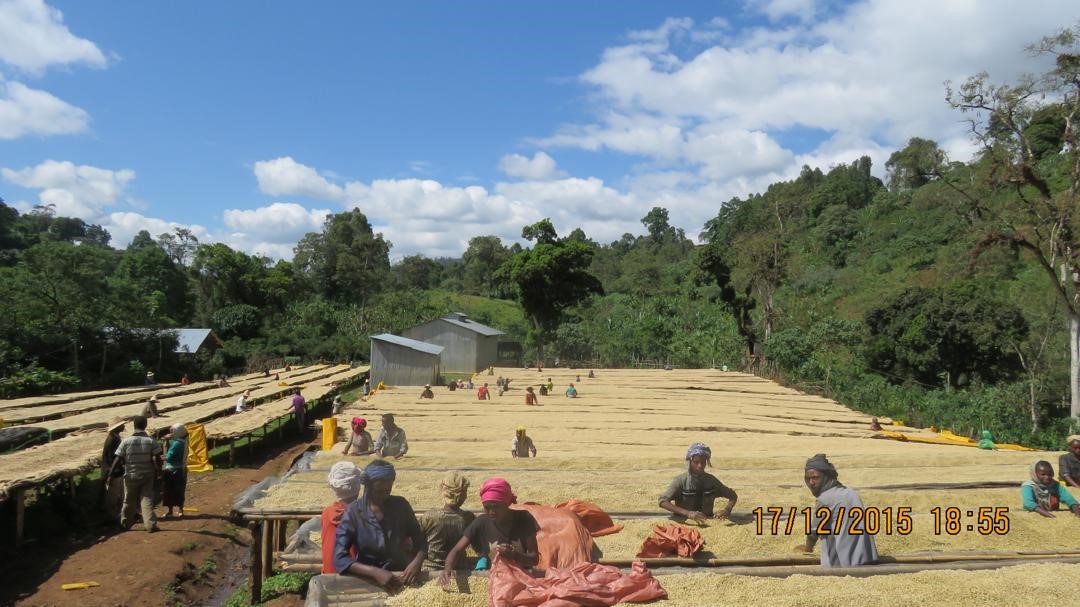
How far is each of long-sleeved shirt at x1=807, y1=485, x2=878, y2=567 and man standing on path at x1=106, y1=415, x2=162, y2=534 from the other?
7.24 metres

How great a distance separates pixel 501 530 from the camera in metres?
4.15

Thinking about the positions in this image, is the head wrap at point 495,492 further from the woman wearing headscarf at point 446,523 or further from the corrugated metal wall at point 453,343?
the corrugated metal wall at point 453,343

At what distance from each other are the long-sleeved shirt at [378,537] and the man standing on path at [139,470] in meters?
4.99

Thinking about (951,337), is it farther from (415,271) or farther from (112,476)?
(415,271)

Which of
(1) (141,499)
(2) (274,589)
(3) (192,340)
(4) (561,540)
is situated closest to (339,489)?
(4) (561,540)

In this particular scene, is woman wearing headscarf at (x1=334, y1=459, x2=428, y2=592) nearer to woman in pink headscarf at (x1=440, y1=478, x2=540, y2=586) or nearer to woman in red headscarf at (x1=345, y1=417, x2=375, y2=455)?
woman in pink headscarf at (x1=440, y1=478, x2=540, y2=586)

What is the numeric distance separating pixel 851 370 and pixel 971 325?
4815 mm

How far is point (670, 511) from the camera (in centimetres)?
539

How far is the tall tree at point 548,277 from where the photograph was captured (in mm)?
34906

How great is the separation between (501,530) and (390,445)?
14.4 ft

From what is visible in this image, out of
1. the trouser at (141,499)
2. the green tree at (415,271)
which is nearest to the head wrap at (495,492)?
the trouser at (141,499)

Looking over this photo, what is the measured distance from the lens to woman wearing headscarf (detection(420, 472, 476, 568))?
4512mm

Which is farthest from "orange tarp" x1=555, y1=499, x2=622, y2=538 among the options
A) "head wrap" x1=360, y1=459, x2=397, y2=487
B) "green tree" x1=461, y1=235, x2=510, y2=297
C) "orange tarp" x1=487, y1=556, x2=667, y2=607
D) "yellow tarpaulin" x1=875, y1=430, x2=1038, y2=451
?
"green tree" x1=461, y1=235, x2=510, y2=297

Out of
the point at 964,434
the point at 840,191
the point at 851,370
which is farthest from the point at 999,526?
the point at 840,191
